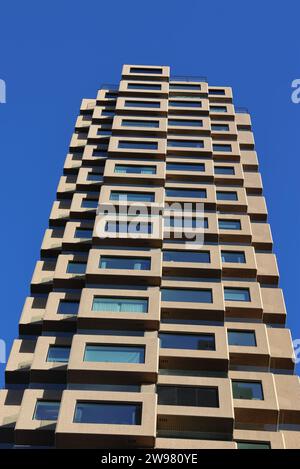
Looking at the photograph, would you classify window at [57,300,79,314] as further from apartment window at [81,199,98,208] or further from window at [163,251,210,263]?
apartment window at [81,199,98,208]

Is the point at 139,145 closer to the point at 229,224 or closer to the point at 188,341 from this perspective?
the point at 229,224

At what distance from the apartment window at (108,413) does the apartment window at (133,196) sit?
19773 mm

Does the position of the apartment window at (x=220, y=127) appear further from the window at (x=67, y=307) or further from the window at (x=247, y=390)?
the window at (x=247, y=390)

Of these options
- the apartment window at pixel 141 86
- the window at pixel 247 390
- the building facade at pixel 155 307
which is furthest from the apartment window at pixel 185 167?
the window at pixel 247 390

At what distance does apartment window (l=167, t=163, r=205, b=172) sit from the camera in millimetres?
53969

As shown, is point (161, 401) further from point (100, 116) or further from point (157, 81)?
point (157, 81)

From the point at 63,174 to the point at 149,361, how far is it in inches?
1038

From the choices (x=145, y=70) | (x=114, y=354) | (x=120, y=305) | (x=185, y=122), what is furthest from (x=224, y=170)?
(x=114, y=354)

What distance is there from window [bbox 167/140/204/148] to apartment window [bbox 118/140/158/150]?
201 centimetres

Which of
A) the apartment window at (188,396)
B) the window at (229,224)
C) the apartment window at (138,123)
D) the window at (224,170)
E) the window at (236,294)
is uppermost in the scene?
the apartment window at (138,123)

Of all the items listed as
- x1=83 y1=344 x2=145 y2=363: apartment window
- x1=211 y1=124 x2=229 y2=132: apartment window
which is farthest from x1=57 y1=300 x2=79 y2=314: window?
x1=211 y1=124 x2=229 y2=132: apartment window

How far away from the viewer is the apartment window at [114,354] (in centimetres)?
3581

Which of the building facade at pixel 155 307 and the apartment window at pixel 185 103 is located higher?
the apartment window at pixel 185 103

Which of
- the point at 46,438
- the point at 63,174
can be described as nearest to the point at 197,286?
the point at 46,438
